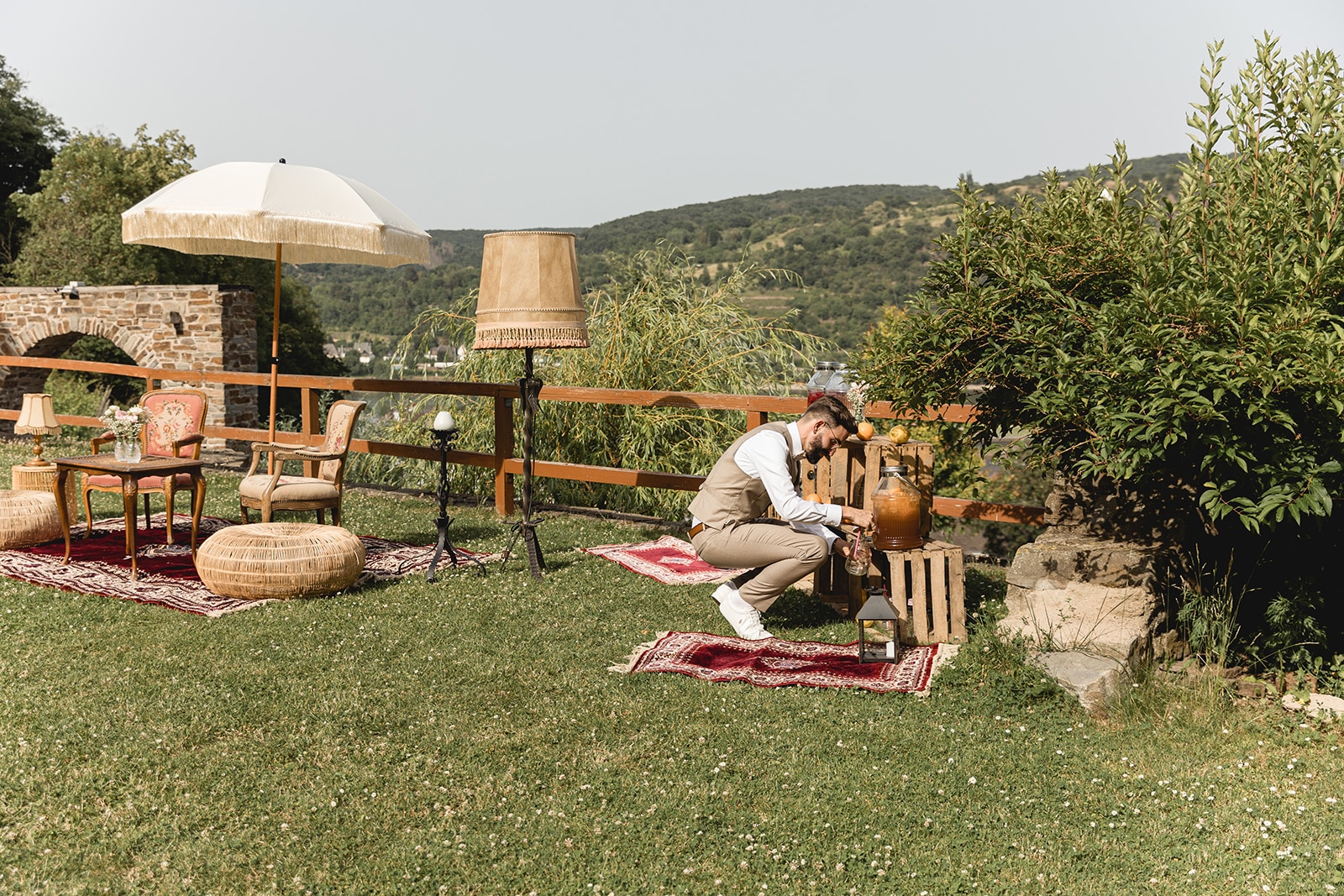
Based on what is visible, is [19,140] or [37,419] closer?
[37,419]

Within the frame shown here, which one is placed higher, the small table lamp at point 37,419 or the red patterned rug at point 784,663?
the small table lamp at point 37,419

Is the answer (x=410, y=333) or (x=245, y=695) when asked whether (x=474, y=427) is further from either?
(x=245, y=695)

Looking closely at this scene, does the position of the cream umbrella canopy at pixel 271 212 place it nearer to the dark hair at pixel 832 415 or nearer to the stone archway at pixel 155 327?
the dark hair at pixel 832 415

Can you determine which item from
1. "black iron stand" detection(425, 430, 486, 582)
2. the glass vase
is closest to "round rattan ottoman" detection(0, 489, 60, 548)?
the glass vase

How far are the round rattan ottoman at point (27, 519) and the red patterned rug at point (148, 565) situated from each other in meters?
0.06

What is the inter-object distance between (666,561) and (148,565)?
113 inches

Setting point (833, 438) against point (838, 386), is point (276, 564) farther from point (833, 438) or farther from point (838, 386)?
point (838, 386)

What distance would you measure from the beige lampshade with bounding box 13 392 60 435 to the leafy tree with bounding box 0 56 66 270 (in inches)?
1043

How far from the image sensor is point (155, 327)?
12.9m

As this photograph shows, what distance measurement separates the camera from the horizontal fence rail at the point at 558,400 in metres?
5.66

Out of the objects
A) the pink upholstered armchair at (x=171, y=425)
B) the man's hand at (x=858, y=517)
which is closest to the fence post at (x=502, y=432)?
the pink upholstered armchair at (x=171, y=425)

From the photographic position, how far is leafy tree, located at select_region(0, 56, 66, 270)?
1174 inches

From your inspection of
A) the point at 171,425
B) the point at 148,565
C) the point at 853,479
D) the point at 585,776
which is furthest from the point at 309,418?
the point at 585,776

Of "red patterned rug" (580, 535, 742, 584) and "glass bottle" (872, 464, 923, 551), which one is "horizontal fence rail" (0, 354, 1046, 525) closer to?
→ "red patterned rug" (580, 535, 742, 584)
